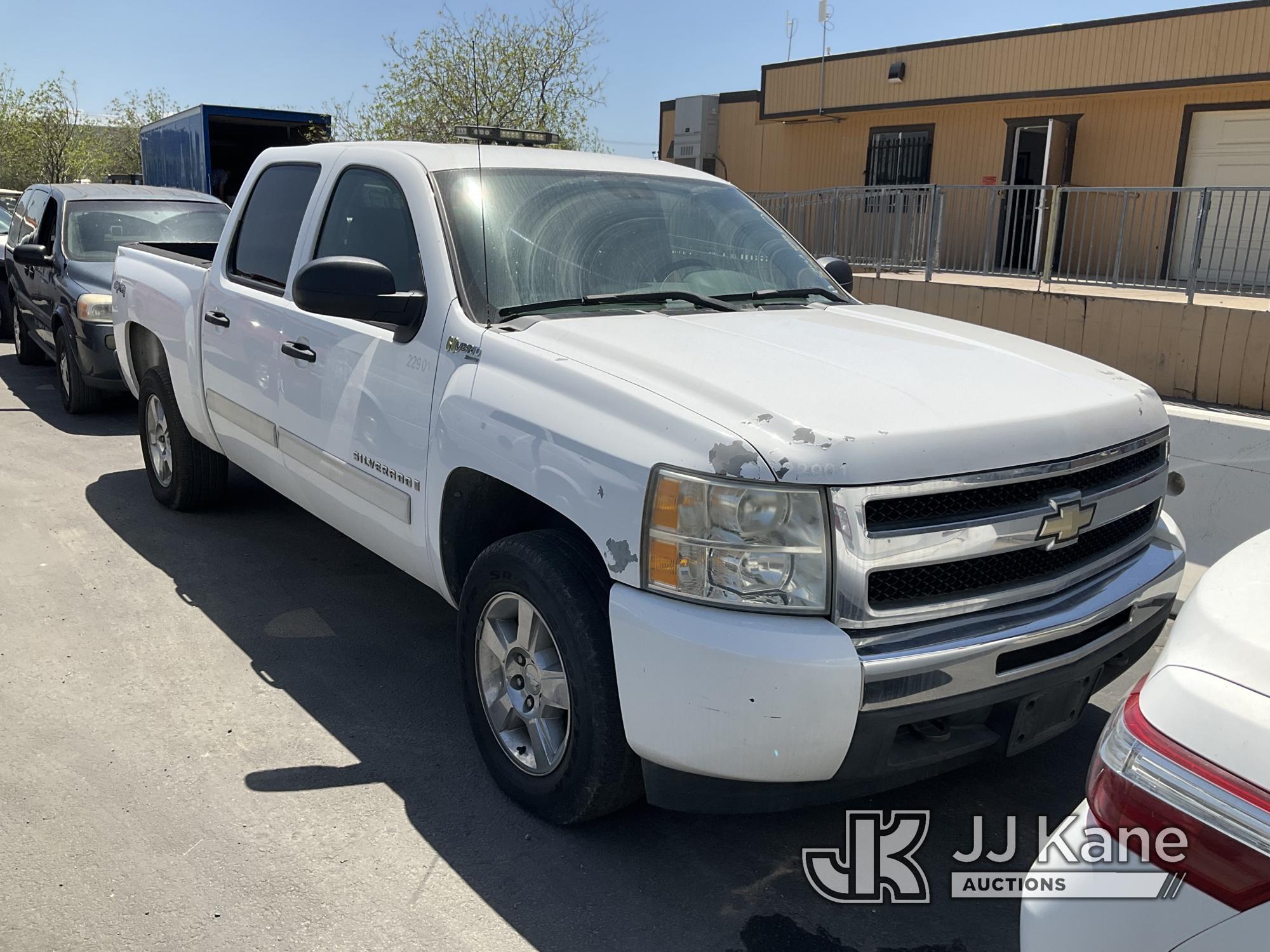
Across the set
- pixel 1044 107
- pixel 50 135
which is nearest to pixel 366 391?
pixel 1044 107

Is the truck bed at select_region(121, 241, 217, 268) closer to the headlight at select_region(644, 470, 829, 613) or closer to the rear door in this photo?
the rear door

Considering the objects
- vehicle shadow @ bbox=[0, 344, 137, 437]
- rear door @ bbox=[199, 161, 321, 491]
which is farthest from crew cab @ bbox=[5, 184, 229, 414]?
rear door @ bbox=[199, 161, 321, 491]

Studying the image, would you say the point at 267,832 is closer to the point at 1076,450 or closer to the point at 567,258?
the point at 567,258

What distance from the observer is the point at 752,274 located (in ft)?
13.6

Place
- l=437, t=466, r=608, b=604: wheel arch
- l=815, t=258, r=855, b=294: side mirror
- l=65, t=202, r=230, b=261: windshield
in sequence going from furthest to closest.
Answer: l=65, t=202, r=230, b=261: windshield
l=815, t=258, r=855, b=294: side mirror
l=437, t=466, r=608, b=604: wheel arch

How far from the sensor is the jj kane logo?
9.75 feet

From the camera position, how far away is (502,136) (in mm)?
4797

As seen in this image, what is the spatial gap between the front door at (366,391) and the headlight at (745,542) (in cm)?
122

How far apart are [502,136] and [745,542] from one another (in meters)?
2.99

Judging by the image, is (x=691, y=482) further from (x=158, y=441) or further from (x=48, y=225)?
(x=48, y=225)

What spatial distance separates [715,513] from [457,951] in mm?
1303

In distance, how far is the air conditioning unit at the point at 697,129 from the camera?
66.1 feet

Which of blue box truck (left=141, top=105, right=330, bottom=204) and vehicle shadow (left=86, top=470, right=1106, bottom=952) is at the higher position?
blue box truck (left=141, top=105, right=330, bottom=204)

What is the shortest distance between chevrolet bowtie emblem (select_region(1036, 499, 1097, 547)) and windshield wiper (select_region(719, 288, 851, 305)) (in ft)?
5.17
